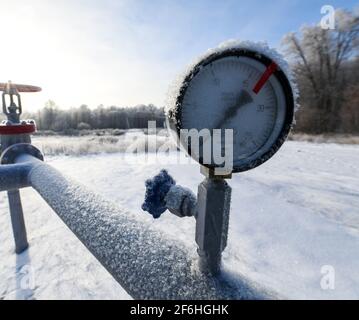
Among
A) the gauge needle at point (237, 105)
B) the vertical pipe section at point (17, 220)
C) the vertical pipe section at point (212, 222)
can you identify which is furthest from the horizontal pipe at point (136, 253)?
the vertical pipe section at point (17, 220)

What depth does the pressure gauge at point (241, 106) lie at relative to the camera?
2.29ft

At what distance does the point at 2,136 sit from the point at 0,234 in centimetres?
168

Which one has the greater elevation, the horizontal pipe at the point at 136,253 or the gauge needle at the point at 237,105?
the gauge needle at the point at 237,105

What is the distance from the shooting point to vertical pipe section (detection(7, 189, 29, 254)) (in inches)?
81.4

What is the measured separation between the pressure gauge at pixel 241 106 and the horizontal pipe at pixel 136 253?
31 centimetres

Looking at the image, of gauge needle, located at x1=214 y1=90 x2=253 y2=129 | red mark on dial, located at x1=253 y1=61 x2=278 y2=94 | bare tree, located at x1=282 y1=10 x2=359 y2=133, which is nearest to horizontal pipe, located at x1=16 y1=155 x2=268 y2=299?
gauge needle, located at x1=214 y1=90 x2=253 y2=129

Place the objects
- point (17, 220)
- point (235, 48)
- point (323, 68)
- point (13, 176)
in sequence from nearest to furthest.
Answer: point (235, 48)
point (13, 176)
point (17, 220)
point (323, 68)

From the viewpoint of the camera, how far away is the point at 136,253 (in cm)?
75

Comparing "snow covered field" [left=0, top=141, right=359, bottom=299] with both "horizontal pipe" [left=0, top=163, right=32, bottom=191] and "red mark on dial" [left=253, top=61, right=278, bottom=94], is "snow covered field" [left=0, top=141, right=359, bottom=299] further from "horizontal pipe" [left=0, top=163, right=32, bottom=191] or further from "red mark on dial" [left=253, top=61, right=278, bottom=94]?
"red mark on dial" [left=253, top=61, right=278, bottom=94]

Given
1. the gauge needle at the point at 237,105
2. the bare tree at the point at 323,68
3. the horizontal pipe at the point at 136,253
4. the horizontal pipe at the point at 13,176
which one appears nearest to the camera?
the horizontal pipe at the point at 136,253

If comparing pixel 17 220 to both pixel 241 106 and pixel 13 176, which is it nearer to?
pixel 13 176

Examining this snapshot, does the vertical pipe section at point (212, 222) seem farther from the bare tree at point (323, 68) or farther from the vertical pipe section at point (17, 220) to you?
the bare tree at point (323, 68)

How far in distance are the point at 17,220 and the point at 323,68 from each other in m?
23.1

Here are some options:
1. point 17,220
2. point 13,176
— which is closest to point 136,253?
point 13,176
